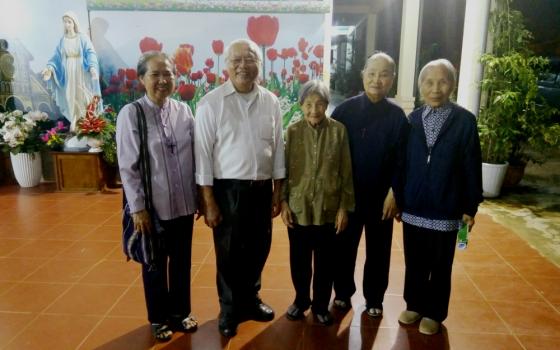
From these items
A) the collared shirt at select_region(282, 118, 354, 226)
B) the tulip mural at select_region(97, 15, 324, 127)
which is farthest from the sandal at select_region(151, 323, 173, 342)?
the tulip mural at select_region(97, 15, 324, 127)

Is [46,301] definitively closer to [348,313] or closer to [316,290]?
[316,290]

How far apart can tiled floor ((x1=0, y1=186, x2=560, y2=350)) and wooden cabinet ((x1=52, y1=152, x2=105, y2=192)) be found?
1.22 meters

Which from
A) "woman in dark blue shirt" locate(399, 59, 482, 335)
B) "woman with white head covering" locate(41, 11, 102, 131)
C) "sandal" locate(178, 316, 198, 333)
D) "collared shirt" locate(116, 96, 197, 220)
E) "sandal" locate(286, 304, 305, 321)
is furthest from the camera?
"woman with white head covering" locate(41, 11, 102, 131)

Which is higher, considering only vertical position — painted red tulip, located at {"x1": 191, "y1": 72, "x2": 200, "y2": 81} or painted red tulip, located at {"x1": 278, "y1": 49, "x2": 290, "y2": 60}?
painted red tulip, located at {"x1": 278, "y1": 49, "x2": 290, "y2": 60}

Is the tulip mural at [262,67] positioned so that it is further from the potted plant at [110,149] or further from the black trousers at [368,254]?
the black trousers at [368,254]

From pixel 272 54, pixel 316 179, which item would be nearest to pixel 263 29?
pixel 272 54

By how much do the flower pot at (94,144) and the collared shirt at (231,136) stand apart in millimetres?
3193

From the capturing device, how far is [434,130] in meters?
1.98

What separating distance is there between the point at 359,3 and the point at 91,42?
12.4ft

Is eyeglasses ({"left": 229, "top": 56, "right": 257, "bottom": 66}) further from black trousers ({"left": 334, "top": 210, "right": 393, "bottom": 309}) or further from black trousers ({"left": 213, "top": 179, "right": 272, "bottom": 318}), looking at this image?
black trousers ({"left": 334, "top": 210, "right": 393, "bottom": 309})

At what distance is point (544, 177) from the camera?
594cm

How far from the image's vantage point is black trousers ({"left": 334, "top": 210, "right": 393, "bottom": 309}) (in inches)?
86.0

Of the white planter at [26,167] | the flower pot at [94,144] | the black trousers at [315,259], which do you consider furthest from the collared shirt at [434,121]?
the white planter at [26,167]

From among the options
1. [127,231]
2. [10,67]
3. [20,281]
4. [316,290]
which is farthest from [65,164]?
[316,290]
